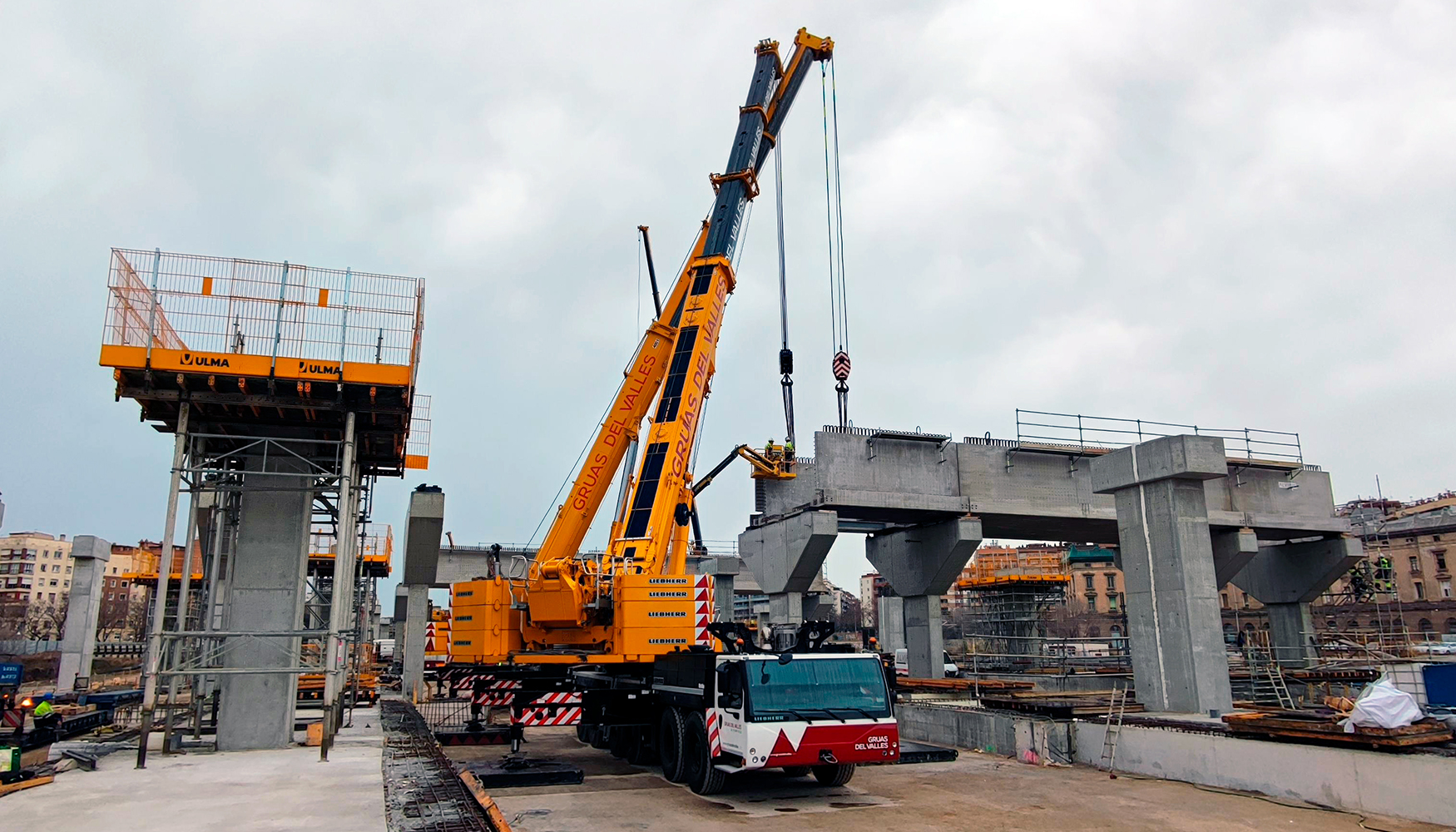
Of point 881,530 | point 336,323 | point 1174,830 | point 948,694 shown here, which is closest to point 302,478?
point 336,323

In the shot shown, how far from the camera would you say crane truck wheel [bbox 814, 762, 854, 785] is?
13.2 meters

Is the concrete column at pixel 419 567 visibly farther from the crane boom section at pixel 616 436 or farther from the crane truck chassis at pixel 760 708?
the crane truck chassis at pixel 760 708

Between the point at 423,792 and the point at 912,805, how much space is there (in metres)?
6.34

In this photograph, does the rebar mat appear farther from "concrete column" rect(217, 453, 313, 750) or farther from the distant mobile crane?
"concrete column" rect(217, 453, 313, 750)

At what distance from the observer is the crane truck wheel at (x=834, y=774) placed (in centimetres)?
1320

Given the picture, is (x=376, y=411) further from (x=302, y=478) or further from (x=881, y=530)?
(x=881, y=530)

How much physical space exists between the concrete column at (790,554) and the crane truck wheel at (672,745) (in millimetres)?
9079

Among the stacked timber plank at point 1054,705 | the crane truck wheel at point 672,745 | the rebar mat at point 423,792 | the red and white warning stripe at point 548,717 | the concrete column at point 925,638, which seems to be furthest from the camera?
the concrete column at point 925,638

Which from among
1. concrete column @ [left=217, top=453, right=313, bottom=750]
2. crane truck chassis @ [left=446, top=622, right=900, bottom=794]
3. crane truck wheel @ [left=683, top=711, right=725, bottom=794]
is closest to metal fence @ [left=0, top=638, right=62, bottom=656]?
concrete column @ [left=217, top=453, right=313, bottom=750]

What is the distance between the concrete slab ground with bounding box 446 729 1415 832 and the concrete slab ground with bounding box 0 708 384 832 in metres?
2.09

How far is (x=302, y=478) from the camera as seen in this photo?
16.0 meters

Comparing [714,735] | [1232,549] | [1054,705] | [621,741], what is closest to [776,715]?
[714,735]

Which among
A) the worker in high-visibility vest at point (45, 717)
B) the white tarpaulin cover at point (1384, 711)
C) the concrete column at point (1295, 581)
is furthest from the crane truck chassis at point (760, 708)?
the concrete column at point (1295, 581)

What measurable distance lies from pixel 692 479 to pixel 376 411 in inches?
222
